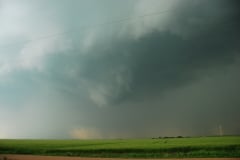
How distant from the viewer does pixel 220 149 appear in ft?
56.3

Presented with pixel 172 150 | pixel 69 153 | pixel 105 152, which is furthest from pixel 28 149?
pixel 172 150

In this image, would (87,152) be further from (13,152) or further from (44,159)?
(13,152)

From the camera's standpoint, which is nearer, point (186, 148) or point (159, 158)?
point (159, 158)

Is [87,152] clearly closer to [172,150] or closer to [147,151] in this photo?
[147,151]

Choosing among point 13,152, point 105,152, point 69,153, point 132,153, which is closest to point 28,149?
point 13,152

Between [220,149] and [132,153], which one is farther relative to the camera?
[132,153]

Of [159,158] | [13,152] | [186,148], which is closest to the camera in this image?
[159,158]

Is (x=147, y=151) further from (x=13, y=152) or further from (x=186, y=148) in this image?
(x=13, y=152)

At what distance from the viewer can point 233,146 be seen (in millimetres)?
17422

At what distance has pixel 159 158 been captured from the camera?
647 inches

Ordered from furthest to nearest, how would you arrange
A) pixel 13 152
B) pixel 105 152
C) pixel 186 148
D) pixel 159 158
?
pixel 13 152 → pixel 105 152 → pixel 186 148 → pixel 159 158

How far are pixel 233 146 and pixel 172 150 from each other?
3012 millimetres

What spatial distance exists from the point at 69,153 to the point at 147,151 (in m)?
4.46

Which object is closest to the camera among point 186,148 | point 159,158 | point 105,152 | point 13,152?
point 159,158
